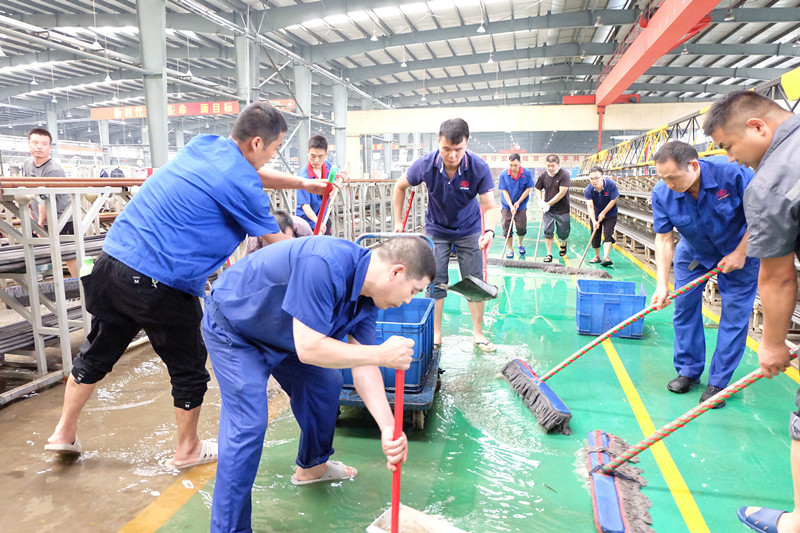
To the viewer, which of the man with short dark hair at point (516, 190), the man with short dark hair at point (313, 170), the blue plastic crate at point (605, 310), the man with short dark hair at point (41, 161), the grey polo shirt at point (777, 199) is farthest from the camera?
the man with short dark hair at point (516, 190)

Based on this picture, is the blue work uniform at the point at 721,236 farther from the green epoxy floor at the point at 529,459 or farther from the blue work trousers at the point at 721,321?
the green epoxy floor at the point at 529,459

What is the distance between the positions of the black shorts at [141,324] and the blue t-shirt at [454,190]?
2.27m

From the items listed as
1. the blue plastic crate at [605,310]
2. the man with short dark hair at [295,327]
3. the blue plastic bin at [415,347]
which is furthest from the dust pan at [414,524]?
the blue plastic crate at [605,310]

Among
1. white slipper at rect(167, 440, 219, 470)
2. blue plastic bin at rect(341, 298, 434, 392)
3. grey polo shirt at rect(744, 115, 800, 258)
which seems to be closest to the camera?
grey polo shirt at rect(744, 115, 800, 258)

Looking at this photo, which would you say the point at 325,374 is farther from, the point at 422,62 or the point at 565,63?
the point at 565,63

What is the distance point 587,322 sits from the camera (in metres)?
5.10

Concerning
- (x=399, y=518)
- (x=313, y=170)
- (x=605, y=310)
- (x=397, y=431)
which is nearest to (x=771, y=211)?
(x=397, y=431)

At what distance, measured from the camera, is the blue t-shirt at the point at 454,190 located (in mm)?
4137

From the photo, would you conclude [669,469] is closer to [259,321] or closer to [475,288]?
[475,288]

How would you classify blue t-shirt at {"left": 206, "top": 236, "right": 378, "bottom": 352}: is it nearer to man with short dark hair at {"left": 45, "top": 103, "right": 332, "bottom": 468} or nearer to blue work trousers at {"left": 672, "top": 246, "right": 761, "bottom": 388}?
man with short dark hair at {"left": 45, "top": 103, "right": 332, "bottom": 468}

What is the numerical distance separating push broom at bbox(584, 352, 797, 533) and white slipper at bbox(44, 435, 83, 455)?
272 cm

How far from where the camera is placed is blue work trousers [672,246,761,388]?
3377mm

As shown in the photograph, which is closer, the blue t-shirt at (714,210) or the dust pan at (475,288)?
the blue t-shirt at (714,210)

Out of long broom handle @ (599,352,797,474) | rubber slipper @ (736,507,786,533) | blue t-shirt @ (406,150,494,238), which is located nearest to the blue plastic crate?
blue t-shirt @ (406,150,494,238)
